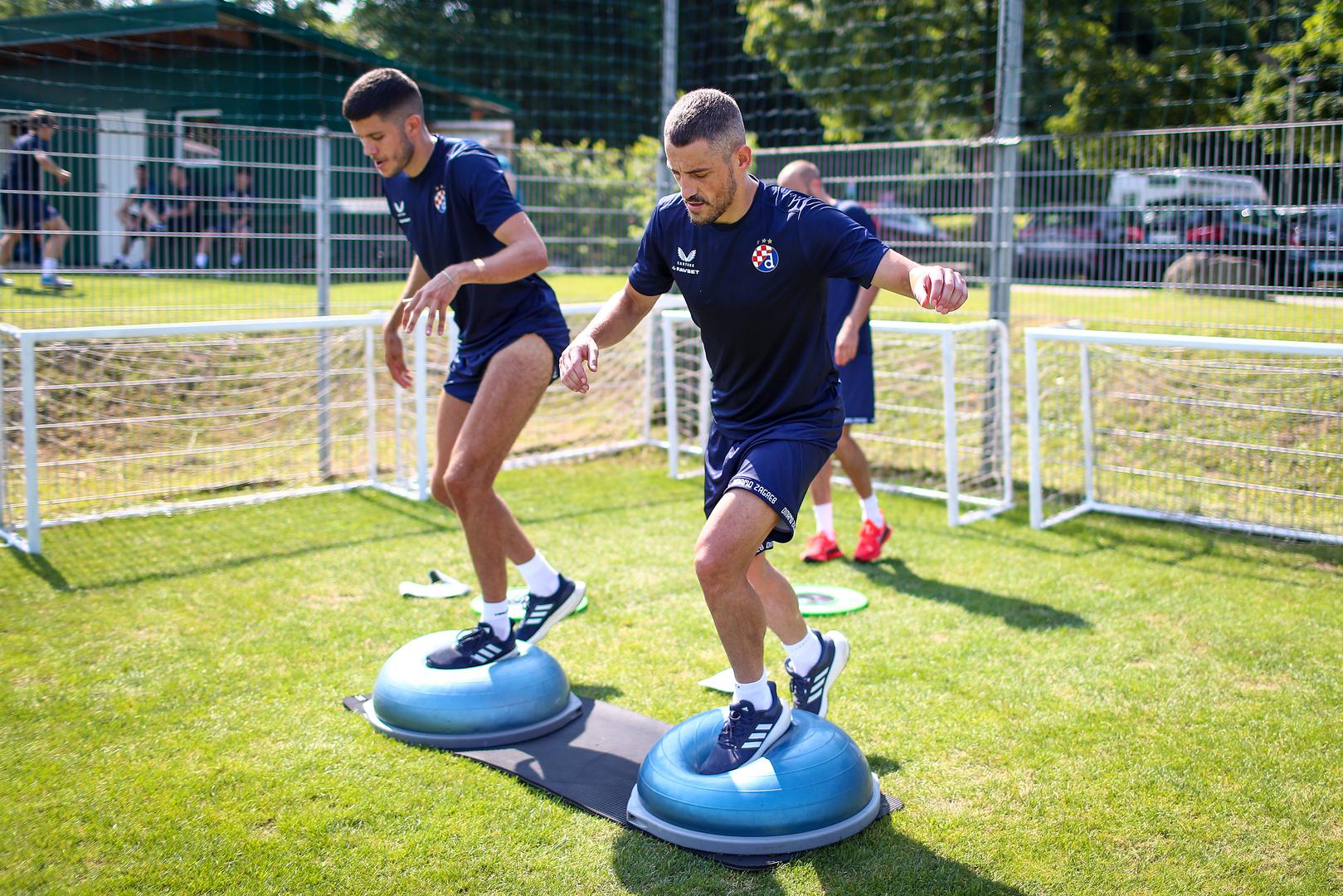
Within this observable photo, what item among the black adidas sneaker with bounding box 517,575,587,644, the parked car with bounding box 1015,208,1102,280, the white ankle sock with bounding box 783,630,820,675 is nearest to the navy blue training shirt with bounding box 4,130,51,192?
the black adidas sneaker with bounding box 517,575,587,644

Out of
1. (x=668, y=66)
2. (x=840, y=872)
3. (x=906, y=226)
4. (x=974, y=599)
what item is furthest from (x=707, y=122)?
(x=668, y=66)

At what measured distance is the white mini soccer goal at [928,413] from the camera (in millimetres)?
7449

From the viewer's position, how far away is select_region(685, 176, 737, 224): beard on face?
11.3 ft

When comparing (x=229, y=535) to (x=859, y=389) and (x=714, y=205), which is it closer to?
(x=859, y=389)

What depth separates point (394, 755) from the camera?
405 cm

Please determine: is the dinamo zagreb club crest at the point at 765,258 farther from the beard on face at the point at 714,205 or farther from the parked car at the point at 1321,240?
the parked car at the point at 1321,240

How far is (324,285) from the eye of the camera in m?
8.54

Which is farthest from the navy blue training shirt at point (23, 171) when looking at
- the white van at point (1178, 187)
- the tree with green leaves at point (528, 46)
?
the tree with green leaves at point (528, 46)

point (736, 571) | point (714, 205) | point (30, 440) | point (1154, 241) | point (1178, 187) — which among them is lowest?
point (736, 571)

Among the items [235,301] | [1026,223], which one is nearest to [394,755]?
[235,301]

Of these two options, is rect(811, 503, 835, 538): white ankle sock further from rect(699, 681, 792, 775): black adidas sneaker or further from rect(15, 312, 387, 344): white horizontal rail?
rect(699, 681, 792, 775): black adidas sneaker

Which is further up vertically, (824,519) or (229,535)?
(824,519)

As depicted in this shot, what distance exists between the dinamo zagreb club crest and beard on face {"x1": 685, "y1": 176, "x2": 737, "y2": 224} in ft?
0.53

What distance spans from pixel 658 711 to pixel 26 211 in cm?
549
